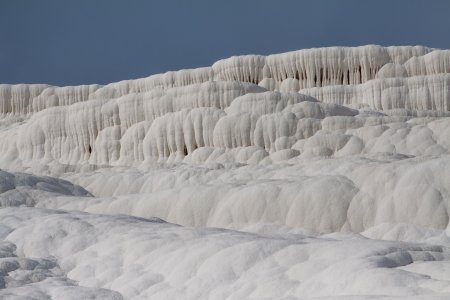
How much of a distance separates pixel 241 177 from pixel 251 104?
1078cm

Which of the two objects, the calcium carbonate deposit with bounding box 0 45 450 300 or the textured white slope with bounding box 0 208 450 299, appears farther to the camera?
the calcium carbonate deposit with bounding box 0 45 450 300

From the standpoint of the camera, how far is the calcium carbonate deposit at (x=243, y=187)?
34.8 feet

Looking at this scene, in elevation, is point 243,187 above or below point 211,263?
above

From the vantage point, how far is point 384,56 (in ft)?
163

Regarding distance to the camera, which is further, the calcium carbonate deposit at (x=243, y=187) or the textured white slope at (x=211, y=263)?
the calcium carbonate deposit at (x=243, y=187)

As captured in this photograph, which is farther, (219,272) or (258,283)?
(219,272)

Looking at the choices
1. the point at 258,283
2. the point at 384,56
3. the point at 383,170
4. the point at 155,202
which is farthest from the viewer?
the point at 384,56

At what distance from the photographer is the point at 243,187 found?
21.0 metres

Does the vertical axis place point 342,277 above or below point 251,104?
below

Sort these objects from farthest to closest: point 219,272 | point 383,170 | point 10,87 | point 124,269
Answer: point 10,87 < point 383,170 < point 124,269 < point 219,272

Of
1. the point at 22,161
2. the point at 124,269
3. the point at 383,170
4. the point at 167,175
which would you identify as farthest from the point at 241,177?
the point at 22,161

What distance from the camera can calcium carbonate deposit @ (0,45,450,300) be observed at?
34.8 feet

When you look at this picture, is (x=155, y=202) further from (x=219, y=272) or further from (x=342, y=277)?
(x=342, y=277)

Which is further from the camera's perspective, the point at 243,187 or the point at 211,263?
the point at 243,187
